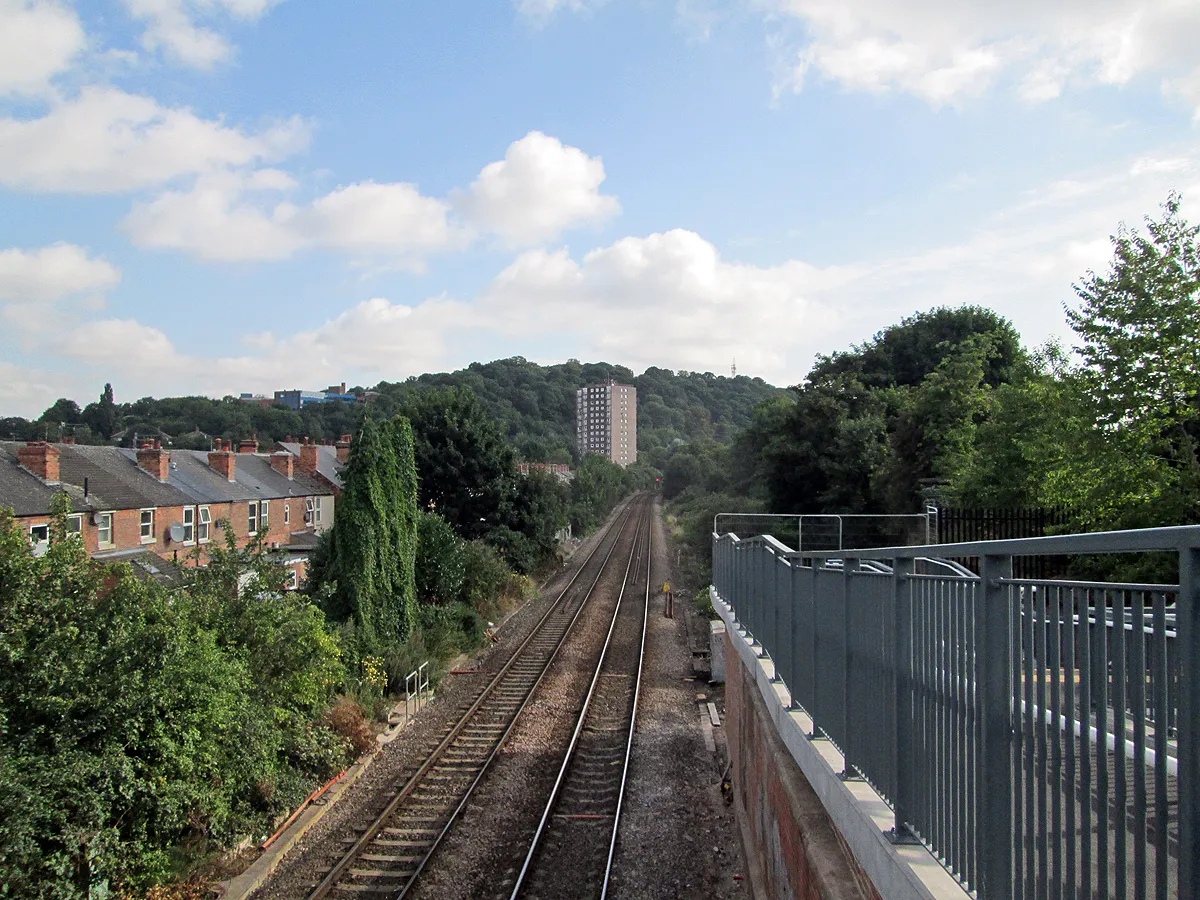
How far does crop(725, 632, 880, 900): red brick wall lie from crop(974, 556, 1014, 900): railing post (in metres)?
1.27

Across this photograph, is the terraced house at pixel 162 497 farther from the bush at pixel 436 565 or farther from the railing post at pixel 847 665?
the railing post at pixel 847 665

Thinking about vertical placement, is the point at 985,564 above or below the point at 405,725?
above

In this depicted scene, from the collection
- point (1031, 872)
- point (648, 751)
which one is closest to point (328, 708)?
point (648, 751)

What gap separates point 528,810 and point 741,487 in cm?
4341

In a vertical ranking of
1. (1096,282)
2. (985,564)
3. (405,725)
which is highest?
(1096,282)

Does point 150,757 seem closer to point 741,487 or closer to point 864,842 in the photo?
point 864,842

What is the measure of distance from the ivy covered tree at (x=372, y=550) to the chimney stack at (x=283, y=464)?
63.5 ft

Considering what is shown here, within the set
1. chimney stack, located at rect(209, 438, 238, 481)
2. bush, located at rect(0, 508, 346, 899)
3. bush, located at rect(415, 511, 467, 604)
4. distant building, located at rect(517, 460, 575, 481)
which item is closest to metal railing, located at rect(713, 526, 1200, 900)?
bush, located at rect(0, 508, 346, 899)

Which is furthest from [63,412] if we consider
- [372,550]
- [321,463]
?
[372,550]

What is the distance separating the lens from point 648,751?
14797mm

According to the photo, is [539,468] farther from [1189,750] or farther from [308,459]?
[1189,750]

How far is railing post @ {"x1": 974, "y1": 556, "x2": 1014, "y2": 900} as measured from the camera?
273cm

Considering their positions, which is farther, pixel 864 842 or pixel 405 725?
pixel 405 725

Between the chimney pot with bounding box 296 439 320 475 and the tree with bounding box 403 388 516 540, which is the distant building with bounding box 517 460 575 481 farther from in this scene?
the chimney pot with bounding box 296 439 320 475
